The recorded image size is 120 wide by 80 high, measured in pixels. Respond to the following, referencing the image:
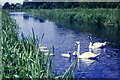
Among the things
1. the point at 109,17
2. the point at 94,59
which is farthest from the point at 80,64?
the point at 109,17

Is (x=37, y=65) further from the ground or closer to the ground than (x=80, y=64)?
further from the ground

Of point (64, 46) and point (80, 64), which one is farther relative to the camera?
point (64, 46)

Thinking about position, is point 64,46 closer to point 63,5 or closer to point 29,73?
point 29,73

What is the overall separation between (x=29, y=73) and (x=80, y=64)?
436 centimetres

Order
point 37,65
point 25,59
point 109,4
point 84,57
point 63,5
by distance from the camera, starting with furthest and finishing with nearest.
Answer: point 63,5, point 109,4, point 84,57, point 25,59, point 37,65

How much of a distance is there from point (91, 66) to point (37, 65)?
421cm

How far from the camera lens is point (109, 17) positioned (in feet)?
67.1

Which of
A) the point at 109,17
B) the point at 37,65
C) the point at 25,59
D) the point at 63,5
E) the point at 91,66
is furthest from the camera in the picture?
the point at 63,5

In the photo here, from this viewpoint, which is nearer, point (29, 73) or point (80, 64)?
point (29, 73)

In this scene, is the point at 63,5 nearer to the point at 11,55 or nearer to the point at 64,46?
the point at 64,46

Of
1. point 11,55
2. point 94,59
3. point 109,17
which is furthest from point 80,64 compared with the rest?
point 109,17

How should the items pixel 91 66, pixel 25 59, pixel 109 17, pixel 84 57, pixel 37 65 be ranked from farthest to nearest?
pixel 109 17 → pixel 84 57 → pixel 91 66 → pixel 25 59 → pixel 37 65

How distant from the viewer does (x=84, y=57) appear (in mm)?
8648

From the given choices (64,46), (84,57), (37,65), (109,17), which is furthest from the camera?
(109,17)
